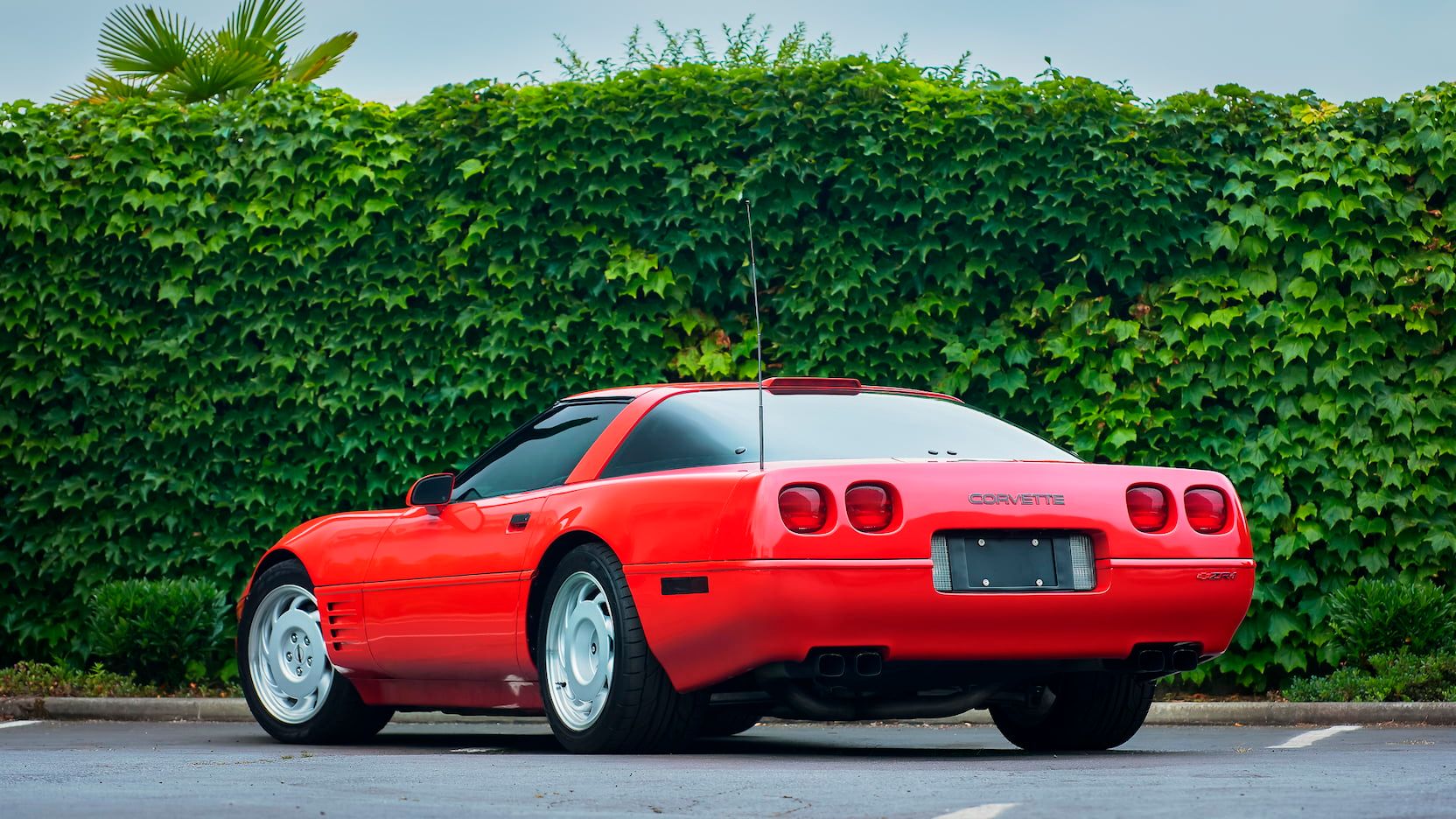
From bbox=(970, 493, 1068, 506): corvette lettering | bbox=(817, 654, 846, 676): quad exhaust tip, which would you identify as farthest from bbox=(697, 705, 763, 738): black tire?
bbox=(970, 493, 1068, 506): corvette lettering

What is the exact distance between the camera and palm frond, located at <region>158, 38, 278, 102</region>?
45.2 ft

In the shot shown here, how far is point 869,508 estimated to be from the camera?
5.82 meters

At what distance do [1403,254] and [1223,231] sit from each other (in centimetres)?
97

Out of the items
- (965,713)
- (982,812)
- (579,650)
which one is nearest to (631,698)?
(579,650)

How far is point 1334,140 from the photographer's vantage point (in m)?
10.1

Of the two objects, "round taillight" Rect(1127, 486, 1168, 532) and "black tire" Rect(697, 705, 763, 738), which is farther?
"black tire" Rect(697, 705, 763, 738)

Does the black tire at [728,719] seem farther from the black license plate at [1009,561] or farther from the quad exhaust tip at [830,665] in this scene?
the black license plate at [1009,561]

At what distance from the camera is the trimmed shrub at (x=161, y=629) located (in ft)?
34.7

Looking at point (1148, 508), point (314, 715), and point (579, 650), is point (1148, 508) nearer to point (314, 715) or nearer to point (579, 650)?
point (579, 650)

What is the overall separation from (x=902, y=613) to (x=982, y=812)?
144 centimetres

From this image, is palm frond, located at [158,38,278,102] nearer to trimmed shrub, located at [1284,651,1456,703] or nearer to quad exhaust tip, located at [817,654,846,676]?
trimmed shrub, located at [1284,651,1456,703]

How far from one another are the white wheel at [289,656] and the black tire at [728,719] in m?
1.69

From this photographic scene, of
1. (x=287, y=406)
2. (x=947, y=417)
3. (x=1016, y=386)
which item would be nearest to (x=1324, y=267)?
(x=1016, y=386)

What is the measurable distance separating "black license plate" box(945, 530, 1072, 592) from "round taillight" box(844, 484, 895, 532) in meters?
0.22
